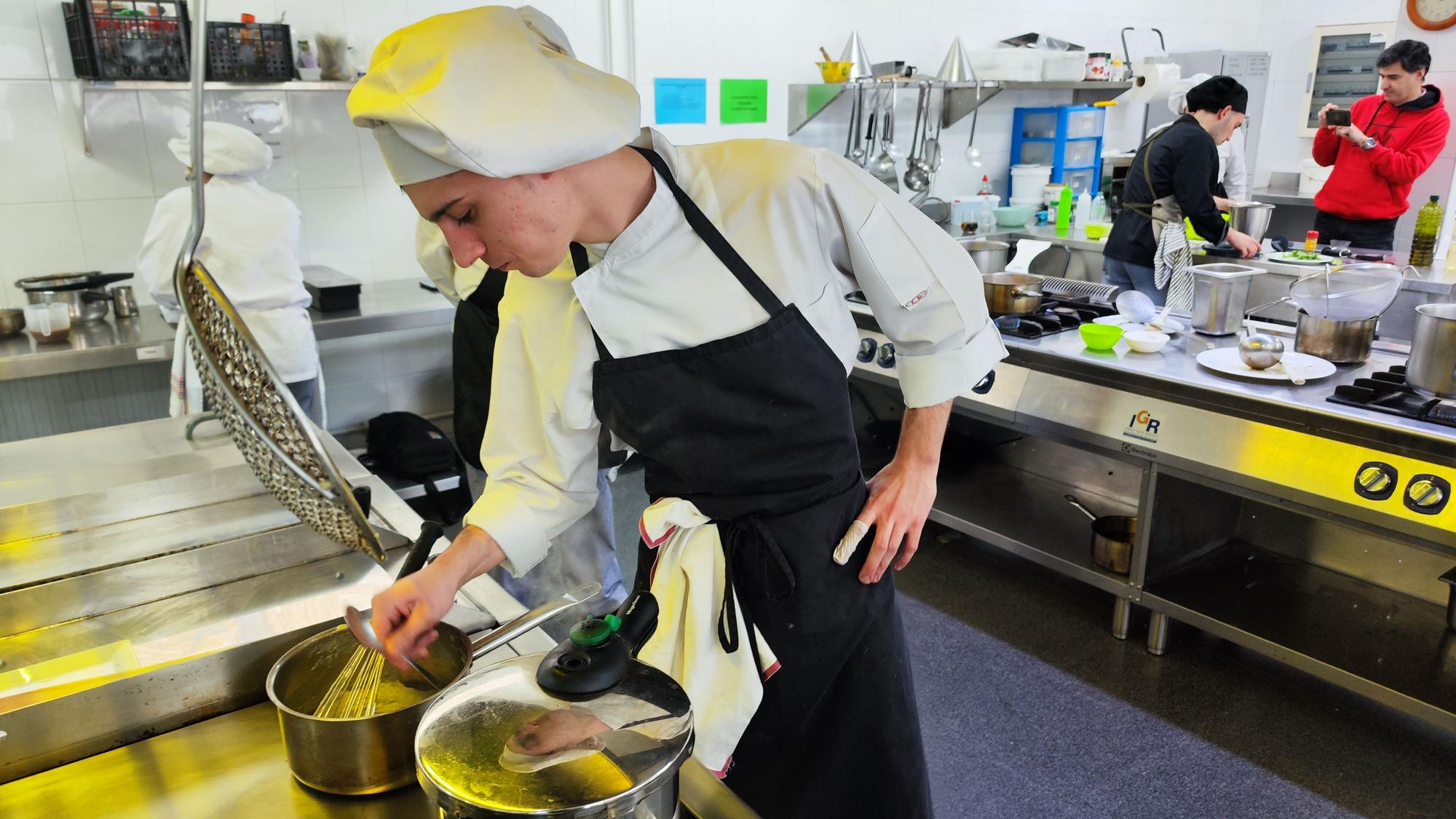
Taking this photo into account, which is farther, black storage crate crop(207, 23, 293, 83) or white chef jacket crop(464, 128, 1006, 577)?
black storage crate crop(207, 23, 293, 83)

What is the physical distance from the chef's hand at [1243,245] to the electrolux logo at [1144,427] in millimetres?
1941

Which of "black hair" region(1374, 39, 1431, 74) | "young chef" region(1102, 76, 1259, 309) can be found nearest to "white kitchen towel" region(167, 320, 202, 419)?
"young chef" region(1102, 76, 1259, 309)

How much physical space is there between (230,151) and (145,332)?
0.70 meters

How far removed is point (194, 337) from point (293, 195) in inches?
129

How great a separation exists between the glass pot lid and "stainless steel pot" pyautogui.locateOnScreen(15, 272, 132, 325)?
323 cm

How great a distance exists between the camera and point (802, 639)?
1.32 m

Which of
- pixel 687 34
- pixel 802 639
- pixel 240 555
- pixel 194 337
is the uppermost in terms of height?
pixel 687 34

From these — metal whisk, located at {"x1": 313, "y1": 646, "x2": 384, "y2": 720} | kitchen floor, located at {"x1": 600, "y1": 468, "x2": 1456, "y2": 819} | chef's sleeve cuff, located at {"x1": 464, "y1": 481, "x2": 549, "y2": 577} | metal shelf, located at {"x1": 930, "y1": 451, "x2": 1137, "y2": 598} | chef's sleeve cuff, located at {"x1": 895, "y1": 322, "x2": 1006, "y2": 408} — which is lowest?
kitchen floor, located at {"x1": 600, "y1": 468, "x2": 1456, "y2": 819}

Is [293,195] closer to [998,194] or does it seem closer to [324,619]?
[324,619]

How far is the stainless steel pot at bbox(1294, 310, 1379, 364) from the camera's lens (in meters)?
2.54

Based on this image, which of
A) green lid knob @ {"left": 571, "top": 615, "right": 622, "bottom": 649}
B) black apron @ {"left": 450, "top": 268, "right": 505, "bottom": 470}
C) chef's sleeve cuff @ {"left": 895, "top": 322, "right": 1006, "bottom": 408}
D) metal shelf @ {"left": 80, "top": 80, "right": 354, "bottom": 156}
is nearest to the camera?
green lid knob @ {"left": 571, "top": 615, "right": 622, "bottom": 649}

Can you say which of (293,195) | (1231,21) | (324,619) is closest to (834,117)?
(293,195)

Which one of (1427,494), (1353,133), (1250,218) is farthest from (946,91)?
(1427,494)

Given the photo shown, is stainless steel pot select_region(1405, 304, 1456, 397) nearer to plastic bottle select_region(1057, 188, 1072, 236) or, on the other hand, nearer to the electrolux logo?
the electrolux logo
